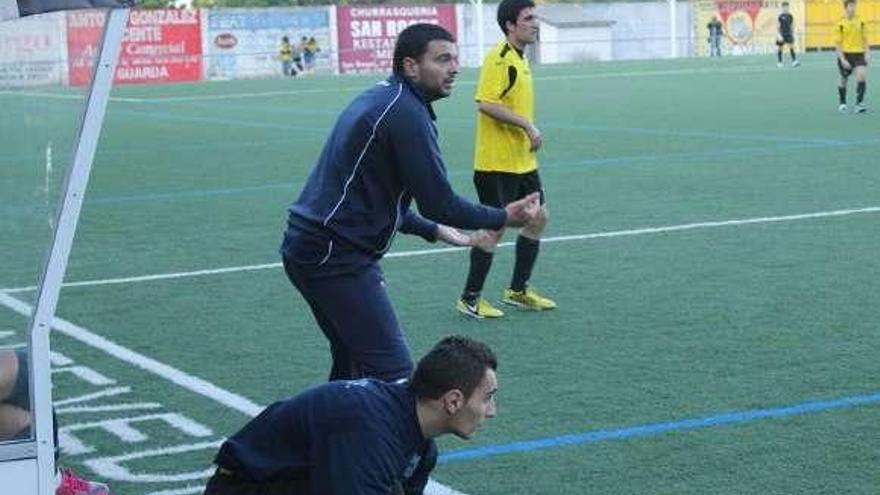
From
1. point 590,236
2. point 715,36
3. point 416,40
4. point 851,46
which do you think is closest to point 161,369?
point 416,40

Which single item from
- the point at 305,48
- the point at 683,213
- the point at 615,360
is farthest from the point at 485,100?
the point at 305,48

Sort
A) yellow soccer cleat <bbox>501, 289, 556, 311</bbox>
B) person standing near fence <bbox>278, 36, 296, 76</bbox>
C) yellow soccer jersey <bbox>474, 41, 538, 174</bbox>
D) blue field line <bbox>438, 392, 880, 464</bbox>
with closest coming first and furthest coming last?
1. blue field line <bbox>438, 392, 880, 464</bbox>
2. yellow soccer jersey <bbox>474, 41, 538, 174</bbox>
3. yellow soccer cleat <bbox>501, 289, 556, 311</bbox>
4. person standing near fence <bbox>278, 36, 296, 76</bbox>

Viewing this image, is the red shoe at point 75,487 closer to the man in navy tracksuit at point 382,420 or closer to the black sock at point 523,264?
the man in navy tracksuit at point 382,420

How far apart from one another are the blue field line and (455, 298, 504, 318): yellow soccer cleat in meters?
2.82

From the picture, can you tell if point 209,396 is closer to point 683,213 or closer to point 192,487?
point 192,487

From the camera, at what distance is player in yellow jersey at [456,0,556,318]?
9539mm

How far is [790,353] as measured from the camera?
27.2 ft

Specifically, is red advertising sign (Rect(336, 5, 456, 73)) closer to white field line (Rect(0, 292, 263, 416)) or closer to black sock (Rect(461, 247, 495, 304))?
black sock (Rect(461, 247, 495, 304))

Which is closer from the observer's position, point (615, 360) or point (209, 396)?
point (209, 396)

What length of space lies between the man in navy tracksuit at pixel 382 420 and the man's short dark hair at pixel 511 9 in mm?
5388

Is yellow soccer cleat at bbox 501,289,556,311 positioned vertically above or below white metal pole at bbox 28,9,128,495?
below

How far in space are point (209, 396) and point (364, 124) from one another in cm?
249

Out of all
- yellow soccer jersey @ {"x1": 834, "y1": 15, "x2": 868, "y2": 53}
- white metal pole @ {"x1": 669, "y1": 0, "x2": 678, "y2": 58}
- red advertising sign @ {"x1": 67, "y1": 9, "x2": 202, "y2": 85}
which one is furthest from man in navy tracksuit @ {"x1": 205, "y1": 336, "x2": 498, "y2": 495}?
white metal pole @ {"x1": 669, "y1": 0, "x2": 678, "y2": 58}

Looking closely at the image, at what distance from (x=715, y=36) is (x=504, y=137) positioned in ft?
185
